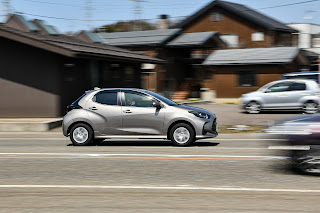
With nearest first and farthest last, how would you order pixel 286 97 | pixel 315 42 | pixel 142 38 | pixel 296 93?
pixel 296 93 < pixel 286 97 < pixel 142 38 < pixel 315 42

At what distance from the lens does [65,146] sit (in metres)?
14.2

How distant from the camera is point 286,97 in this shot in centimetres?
2473

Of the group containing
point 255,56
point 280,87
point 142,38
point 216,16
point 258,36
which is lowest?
point 280,87

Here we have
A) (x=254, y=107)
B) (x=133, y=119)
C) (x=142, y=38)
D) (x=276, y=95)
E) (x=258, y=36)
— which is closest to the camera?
(x=133, y=119)

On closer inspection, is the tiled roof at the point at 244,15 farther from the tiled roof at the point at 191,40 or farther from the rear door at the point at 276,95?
the rear door at the point at 276,95

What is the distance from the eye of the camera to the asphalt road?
669 centimetres

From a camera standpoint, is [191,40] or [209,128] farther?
[191,40]

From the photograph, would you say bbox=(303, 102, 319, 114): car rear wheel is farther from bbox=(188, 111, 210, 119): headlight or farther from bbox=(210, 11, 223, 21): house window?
bbox=(210, 11, 223, 21): house window

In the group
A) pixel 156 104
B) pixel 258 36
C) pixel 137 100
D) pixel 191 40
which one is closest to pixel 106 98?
pixel 137 100

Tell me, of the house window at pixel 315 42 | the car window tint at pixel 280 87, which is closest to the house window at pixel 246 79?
the car window tint at pixel 280 87

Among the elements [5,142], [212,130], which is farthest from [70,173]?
[5,142]

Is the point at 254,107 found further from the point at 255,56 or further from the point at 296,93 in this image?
the point at 255,56

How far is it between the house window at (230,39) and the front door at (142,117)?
38.5 meters

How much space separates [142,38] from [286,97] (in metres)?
23.5
